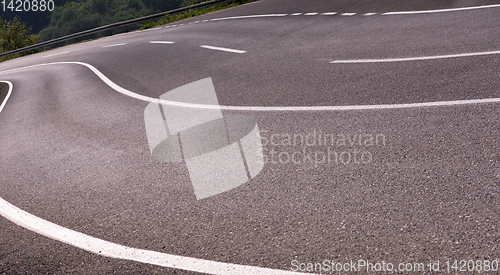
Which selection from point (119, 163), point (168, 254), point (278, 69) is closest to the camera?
point (168, 254)

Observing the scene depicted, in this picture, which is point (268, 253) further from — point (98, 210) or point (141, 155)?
point (141, 155)

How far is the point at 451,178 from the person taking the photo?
3764 mm

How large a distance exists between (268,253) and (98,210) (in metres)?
2.20

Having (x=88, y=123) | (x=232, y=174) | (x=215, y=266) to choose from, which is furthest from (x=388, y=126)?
(x=88, y=123)

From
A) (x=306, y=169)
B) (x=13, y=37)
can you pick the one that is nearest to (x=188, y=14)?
(x=306, y=169)

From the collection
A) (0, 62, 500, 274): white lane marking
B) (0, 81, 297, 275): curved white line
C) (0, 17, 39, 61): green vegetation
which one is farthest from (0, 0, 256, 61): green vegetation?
(0, 81, 297, 275): curved white line

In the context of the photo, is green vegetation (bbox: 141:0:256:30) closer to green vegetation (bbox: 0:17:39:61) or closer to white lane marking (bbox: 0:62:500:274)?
white lane marking (bbox: 0:62:500:274)

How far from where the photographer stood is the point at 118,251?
11.8 feet

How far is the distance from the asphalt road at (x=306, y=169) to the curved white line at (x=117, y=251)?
64 millimetres

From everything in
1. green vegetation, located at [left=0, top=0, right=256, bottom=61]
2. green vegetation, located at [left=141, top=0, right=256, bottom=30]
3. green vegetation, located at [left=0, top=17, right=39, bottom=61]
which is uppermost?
green vegetation, located at [left=0, top=0, right=256, bottom=61]

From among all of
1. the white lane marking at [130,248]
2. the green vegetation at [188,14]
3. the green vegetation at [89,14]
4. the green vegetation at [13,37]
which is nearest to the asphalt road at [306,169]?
the white lane marking at [130,248]

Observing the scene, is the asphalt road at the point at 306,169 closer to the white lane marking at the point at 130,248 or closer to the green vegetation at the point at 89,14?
the white lane marking at the point at 130,248

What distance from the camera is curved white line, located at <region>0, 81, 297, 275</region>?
315 centimetres

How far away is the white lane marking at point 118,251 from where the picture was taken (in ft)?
10.3
